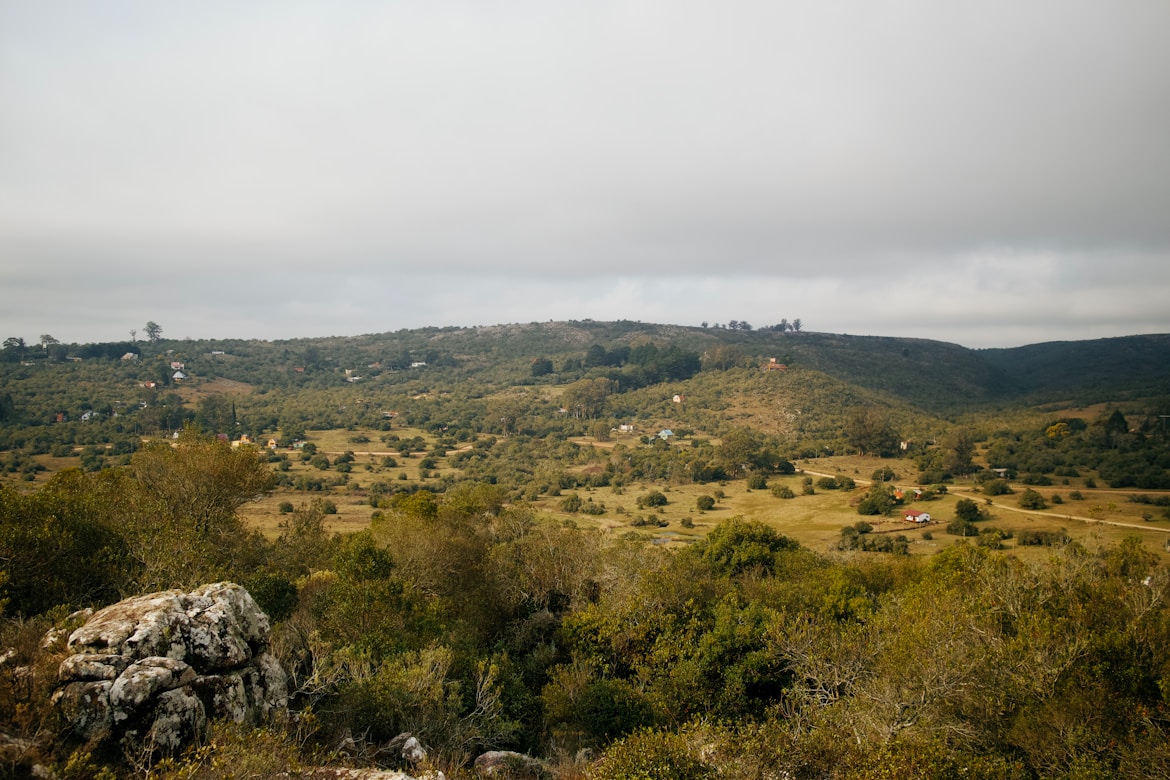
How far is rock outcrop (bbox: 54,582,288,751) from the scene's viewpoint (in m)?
11.3

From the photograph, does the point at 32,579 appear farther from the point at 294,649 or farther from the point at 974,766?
the point at 974,766

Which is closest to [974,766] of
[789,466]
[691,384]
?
[789,466]

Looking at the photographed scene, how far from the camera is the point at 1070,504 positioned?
73562 mm

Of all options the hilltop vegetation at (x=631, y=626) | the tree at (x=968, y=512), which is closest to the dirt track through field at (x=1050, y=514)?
the hilltop vegetation at (x=631, y=626)

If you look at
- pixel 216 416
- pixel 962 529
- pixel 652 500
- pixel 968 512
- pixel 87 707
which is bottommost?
pixel 652 500

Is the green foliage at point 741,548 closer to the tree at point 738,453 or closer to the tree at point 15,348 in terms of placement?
the tree at point 738,453

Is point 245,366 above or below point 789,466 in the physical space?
above

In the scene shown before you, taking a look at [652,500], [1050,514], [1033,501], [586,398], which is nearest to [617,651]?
[652,500]

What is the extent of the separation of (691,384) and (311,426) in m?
101

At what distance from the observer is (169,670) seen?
12.2m

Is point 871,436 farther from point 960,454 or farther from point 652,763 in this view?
point 652,763

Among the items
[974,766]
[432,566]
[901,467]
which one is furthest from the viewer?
[901,467]

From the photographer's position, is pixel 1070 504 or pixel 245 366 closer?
pixel 1070 504

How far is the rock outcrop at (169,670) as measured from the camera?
37.2 ft
